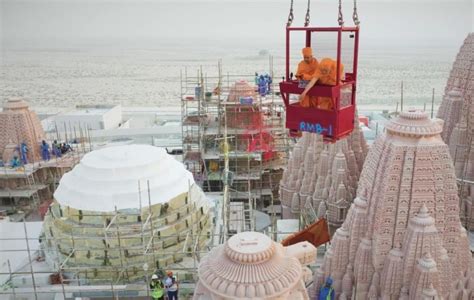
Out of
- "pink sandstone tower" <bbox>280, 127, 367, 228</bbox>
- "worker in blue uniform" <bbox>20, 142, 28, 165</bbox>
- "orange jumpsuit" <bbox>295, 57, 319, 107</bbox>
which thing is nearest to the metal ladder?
"worker in blue uniform" <bbox>20, 142, 28, 165</bbox>

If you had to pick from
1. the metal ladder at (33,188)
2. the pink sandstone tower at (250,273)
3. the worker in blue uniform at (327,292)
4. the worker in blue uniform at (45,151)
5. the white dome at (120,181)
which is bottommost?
the metal ladder at (33,188)

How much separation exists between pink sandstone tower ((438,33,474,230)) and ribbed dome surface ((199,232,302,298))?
11.0 metres

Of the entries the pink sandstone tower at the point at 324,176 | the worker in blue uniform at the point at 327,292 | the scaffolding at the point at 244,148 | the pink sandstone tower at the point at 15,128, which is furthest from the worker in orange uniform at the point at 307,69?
the pink sandstone tower at the point at 15,128

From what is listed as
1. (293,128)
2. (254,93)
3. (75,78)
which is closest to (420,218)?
(293,128)

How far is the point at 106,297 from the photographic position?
12430 millimetres

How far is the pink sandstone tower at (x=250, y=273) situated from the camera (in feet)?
20.1


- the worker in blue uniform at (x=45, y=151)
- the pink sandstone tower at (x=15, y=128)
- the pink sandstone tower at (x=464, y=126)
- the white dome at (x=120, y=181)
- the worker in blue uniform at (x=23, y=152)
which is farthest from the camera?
the pink sandstone tower at (x=15, y=128)

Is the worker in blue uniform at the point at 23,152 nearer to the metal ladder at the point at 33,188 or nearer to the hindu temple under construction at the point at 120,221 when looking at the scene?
the metal ladder at the point at 33,188

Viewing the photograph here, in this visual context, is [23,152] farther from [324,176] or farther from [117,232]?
[324,176]

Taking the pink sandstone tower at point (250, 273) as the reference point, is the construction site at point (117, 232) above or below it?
below

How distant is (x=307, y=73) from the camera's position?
386 inches

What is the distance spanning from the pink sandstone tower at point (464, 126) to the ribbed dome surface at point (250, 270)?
1098 centimetres

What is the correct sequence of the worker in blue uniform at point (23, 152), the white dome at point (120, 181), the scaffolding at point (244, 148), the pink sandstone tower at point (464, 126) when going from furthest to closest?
the worker in blue uniform at point (23, 152), the scaffolding at point (244, 148), the pink sandstone tower at point (464, 126), the white dome at point (120, 181)

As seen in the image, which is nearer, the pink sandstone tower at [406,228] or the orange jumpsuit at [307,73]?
the orange jumpsuit at [307,73]
